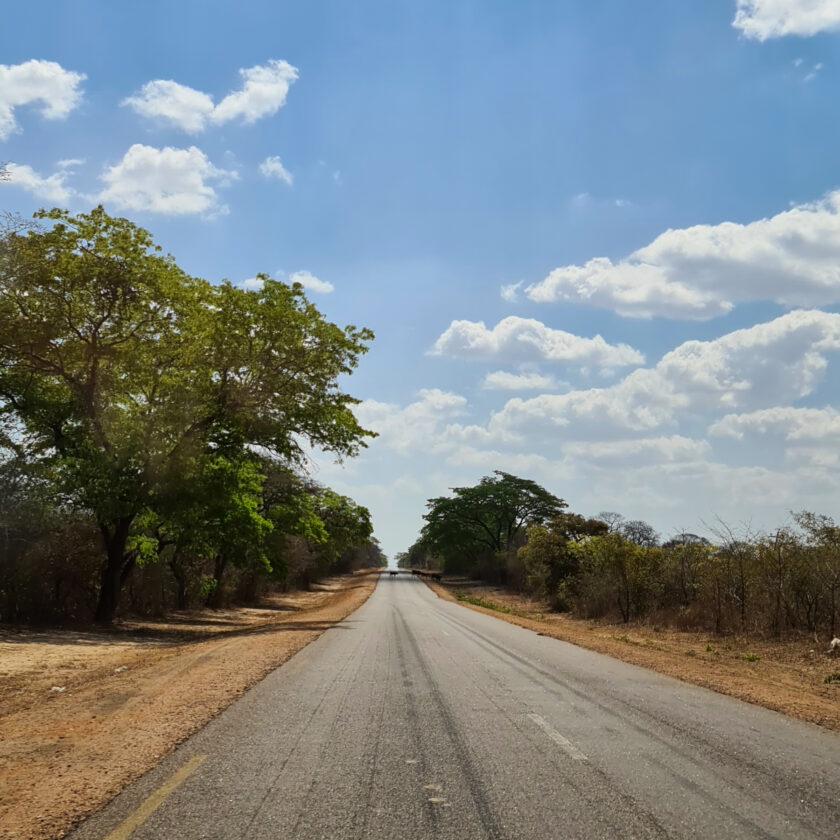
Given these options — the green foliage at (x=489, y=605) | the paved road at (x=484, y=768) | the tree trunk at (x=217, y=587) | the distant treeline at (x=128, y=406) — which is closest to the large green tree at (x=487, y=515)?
the green foliage at (x=489, y=605)

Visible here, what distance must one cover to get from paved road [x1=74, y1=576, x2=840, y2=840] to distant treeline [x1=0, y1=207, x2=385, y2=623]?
43.3 feet

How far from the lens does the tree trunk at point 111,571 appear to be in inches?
894

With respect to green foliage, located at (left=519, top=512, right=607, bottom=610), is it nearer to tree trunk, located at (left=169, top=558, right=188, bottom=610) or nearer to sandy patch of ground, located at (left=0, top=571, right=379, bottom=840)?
tree trunk, located at (left=169, top=558, right=188, bottom=610)

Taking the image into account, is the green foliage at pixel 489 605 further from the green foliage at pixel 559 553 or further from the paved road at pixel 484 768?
the paved road at pixel 484 768

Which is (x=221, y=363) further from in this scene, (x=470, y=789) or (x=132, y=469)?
(x=470, y=789)

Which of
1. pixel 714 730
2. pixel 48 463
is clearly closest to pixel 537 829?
pixel 714 730

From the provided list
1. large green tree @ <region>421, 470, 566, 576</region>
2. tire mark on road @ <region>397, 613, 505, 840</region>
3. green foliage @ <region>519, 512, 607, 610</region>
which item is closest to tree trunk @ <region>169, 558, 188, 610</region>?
green foliage @ <region>519, 512, 607, 610</region>

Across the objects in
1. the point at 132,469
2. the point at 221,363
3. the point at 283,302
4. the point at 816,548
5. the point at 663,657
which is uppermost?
the point at 283,302

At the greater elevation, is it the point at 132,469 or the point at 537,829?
the point at 132,469

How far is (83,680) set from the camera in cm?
1174

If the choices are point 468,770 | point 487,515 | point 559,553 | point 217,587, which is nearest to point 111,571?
point 217,587

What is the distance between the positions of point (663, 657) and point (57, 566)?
723 inches

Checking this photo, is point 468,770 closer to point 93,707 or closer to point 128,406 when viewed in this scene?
point 93,707

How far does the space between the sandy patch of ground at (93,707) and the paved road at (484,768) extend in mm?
334
